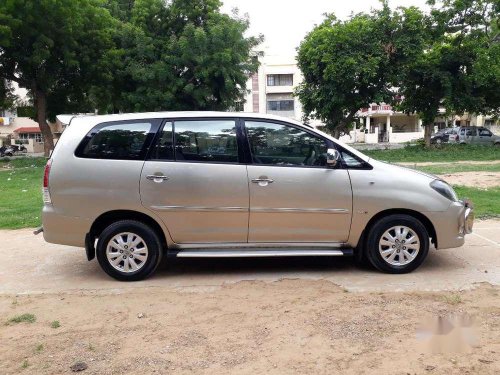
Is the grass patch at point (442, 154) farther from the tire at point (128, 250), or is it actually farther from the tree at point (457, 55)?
the tire at point (128, 250)

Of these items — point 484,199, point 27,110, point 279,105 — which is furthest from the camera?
point 279,105

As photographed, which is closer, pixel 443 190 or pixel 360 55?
pixel 443 190

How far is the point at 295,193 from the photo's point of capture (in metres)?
5.18

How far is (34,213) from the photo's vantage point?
9.66m

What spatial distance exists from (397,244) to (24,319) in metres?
3.80

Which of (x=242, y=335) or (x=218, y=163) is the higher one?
(x=218, y=163)

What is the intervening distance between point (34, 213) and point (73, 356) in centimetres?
690

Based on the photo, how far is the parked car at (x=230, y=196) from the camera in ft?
17.0

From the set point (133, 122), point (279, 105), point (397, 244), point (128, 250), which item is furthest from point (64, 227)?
Answer: point (279, 105)

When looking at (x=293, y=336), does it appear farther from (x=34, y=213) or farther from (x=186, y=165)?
(x=34, y=213)

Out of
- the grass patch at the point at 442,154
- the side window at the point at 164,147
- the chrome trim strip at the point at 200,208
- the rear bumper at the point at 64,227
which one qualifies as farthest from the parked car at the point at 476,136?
the rear bumper at the point at 64,227

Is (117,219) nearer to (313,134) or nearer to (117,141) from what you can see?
(117,141)

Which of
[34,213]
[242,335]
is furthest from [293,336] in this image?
[34,213]

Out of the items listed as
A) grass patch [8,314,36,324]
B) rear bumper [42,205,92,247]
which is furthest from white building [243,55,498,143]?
grass patch [8,314,36,324]
